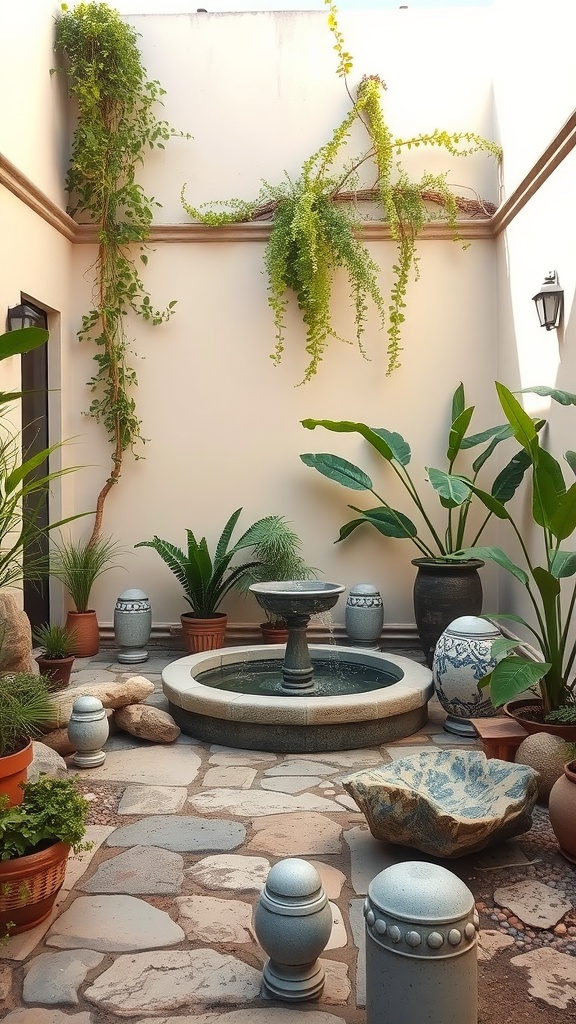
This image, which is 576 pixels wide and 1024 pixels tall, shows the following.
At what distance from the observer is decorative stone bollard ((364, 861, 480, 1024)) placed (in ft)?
5.83

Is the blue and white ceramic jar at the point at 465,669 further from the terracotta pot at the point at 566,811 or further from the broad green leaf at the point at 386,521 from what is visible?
the broad green leaf at the point at 386,521

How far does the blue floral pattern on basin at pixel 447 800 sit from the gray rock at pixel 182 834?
0.53 meters

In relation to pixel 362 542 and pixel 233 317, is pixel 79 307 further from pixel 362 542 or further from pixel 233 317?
pixel 362 542

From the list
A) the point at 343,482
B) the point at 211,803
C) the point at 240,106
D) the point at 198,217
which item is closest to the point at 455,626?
the point at 211,803

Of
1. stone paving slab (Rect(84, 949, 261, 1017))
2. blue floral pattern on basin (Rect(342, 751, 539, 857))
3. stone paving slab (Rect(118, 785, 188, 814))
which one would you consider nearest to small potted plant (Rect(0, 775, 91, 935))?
stone paving slab (Rect(84, 949, 261, 1017))

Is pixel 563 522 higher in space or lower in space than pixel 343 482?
lower

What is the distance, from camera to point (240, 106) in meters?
6.81

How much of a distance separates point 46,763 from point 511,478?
379 cm

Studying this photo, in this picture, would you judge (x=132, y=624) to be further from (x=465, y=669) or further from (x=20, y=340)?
(x=20, y=340)

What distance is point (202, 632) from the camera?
629 centimetres

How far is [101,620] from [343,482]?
2418 mm

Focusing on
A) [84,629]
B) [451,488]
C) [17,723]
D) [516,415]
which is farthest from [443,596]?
[17,723]

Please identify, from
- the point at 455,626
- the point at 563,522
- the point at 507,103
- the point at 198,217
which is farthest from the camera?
the point at 198,217

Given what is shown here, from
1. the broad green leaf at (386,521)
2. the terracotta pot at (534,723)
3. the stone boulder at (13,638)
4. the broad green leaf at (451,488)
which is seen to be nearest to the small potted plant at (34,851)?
the stone boulder at (13,638)
